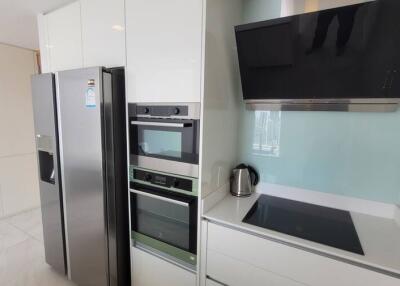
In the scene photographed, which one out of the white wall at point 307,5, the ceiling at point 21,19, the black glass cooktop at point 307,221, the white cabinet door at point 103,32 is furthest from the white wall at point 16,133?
the white wall at point 307,5

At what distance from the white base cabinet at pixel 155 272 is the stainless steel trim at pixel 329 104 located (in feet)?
3.82

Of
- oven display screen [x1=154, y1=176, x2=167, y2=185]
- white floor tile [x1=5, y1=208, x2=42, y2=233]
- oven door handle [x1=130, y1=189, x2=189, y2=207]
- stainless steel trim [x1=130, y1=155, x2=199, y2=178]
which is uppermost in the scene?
stainless steel trim [x1=130, y1=155, x2=199, y2=178]

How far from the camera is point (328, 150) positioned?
142 cm

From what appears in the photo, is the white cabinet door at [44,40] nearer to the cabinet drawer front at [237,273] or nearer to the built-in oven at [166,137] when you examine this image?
the built-in oven at [166,137]

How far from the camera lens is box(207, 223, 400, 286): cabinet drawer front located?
0.92 m

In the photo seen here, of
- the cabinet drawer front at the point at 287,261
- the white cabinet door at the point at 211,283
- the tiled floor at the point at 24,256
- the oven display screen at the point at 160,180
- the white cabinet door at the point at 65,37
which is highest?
the white cabinet door at the point at 65,37

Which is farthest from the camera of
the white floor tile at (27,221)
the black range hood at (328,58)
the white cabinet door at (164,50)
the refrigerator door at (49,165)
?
the white floor tile at (27,221)

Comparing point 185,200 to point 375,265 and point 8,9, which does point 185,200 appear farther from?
point 8,9

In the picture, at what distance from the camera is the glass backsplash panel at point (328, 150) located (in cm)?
128

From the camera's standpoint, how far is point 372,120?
129 centimetres

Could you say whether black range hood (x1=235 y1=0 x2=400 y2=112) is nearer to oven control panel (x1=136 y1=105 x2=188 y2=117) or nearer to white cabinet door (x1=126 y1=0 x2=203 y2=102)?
white cabinet door (x1=126 y1=0 x2=203 y2=102)

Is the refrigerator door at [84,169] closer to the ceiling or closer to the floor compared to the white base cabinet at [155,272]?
closer to the ceiling

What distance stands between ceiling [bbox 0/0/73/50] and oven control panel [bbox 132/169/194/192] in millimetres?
1388

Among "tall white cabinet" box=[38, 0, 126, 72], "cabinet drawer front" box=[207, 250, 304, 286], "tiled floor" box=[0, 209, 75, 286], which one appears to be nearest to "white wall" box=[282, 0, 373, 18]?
"tall white cabinet" box=[38, 0, 126, 72]
